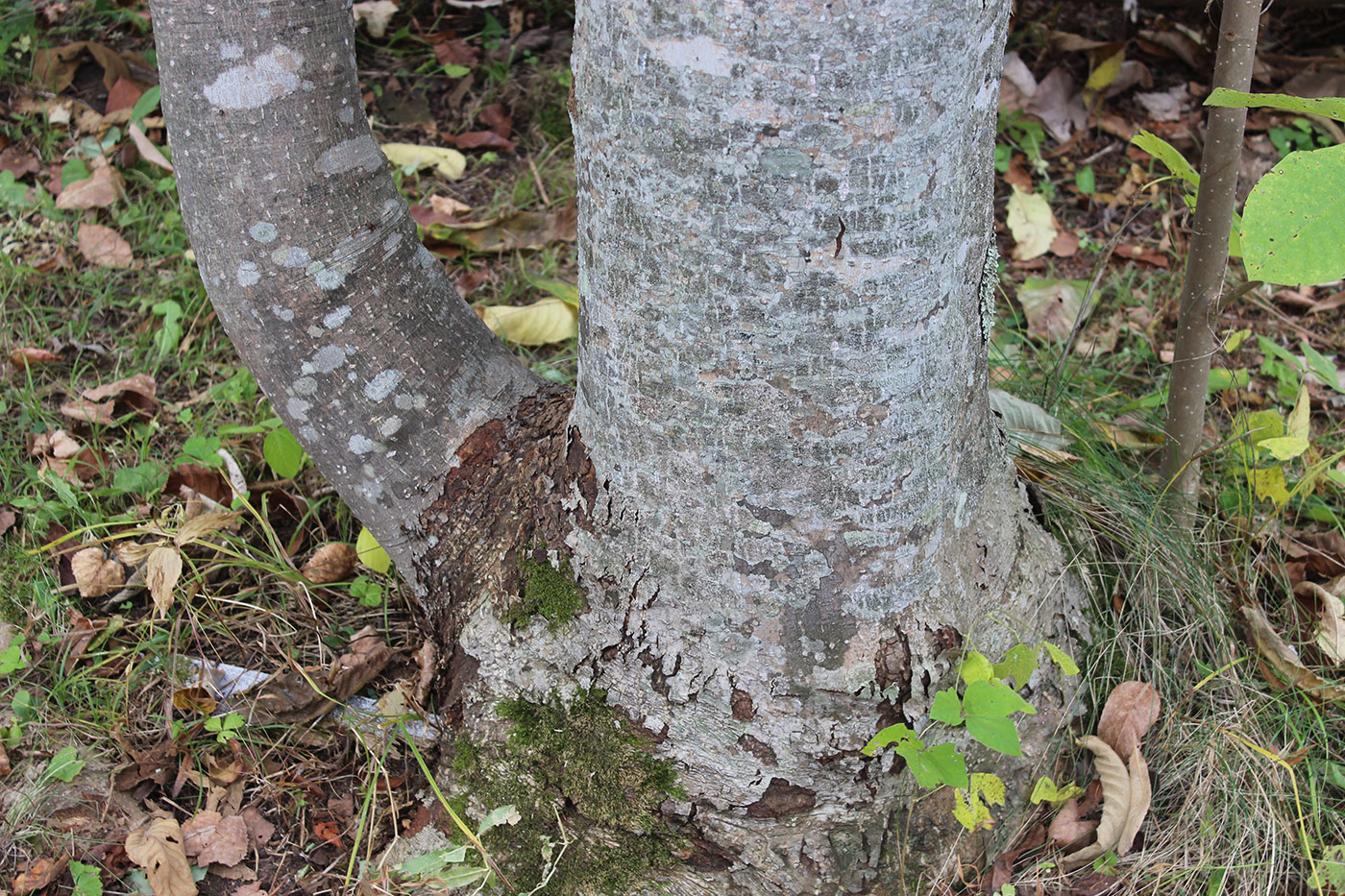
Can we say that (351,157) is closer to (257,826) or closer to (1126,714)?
(257,826)

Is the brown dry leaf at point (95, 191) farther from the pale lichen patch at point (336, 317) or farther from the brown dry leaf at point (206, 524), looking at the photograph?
the pale lichen patch at point (336, 317)

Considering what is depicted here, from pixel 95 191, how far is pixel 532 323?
1.49 metres

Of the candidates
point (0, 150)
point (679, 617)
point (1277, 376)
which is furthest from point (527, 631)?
point (0, 150)

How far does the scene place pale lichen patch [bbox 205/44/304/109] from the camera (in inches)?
59.2

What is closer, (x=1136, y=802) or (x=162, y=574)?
(x=1136, y=802)

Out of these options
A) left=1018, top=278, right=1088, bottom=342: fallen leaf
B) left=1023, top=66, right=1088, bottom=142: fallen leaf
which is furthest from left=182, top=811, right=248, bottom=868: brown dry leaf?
left=1023, top=66, right=1088, bottom=142: fallen leaf

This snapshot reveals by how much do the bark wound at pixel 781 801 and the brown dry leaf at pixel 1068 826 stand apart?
1.57 feet

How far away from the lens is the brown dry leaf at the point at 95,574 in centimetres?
204

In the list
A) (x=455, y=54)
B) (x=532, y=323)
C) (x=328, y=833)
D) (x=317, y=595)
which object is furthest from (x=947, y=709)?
(x=455, y=54)

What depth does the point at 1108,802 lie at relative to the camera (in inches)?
66.4

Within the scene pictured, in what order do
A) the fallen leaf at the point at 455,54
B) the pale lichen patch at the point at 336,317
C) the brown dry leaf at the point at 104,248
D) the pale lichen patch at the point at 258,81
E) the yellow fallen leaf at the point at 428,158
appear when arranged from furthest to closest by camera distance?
1. the fallen leaf at the point at 455,54
2. the yellow fallen leaf at the point at 428,158
3. the brown dry leaf at the point at 104,248
4. the pale lichen patch at the point at 336,317
5. the pale lichen patch at the point at 258,81

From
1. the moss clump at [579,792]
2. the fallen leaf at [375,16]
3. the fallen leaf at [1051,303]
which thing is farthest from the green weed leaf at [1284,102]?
the fallen leaf at [375,16]

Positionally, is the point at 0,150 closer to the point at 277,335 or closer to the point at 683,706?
the point at 277,335

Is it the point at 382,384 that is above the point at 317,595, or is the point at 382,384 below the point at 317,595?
above
